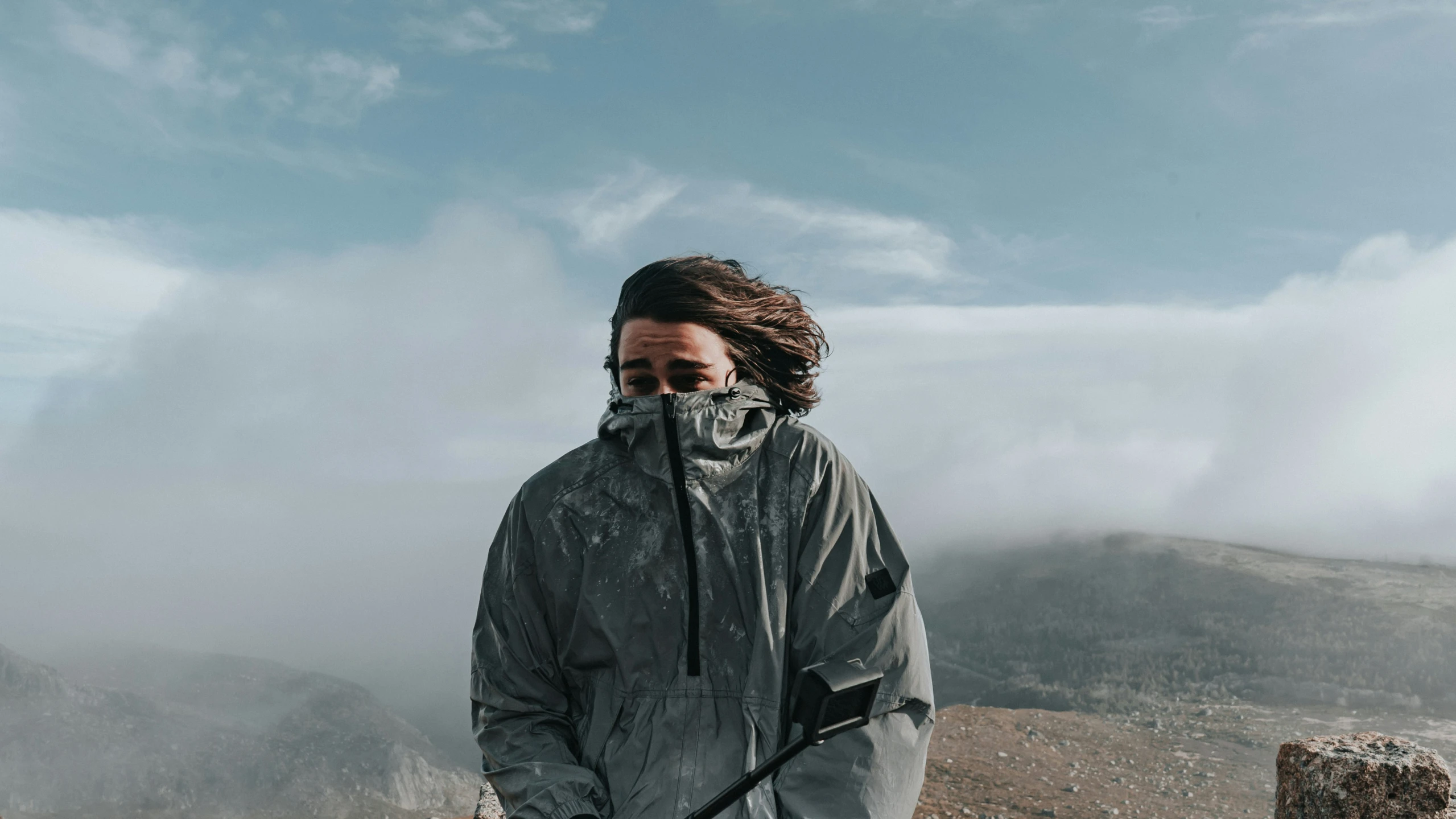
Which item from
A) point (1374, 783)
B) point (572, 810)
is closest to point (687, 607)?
point (572, 810)

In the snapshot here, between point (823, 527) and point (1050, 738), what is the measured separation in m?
10.7

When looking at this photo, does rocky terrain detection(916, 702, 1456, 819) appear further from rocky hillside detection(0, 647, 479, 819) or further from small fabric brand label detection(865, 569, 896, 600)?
rocky hillside detection(0, 647, 479, 819)

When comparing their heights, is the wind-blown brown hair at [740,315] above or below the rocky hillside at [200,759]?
above

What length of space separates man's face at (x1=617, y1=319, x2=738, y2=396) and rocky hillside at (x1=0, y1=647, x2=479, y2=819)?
90.5 feet

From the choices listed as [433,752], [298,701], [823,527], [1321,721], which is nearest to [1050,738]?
[1321,721]

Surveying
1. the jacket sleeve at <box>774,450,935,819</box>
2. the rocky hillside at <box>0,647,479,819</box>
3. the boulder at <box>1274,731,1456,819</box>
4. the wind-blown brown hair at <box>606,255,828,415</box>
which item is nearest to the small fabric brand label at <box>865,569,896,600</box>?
the jacket sleeve at <box>774,450,935,819</box>

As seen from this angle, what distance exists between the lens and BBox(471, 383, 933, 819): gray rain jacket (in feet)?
7.74

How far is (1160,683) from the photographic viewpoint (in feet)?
59.0

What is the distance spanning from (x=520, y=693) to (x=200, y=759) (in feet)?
115

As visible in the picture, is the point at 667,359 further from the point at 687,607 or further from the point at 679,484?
the point at 687,607

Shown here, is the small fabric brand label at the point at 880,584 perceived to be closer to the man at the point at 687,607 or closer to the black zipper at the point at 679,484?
the man at the point at 687,607

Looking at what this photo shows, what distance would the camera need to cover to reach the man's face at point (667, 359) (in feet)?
8.95

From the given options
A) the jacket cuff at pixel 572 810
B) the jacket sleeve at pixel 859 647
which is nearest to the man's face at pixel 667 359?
the jacket sleeve at pixel 859 647

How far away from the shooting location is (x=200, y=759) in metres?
31.2
